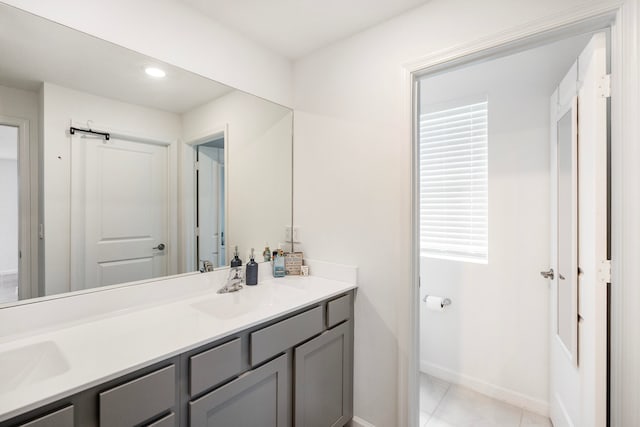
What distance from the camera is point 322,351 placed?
1603mm

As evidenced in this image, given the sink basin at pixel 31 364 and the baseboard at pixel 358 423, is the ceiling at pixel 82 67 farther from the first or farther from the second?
the baseboard at pixel 358 423

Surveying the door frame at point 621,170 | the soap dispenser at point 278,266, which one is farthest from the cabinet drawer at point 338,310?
the door frame at point 621,170

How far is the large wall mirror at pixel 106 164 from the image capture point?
3.84 ft

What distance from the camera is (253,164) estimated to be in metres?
2.02

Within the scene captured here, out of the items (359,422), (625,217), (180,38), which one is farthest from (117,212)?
(625,217)

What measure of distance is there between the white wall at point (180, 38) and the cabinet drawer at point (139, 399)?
1.43 meters

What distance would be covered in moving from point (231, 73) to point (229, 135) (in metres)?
0.37

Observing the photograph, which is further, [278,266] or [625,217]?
[278,266]

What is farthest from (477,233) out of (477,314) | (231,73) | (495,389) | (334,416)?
(231,73)

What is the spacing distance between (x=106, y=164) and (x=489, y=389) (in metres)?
2.78

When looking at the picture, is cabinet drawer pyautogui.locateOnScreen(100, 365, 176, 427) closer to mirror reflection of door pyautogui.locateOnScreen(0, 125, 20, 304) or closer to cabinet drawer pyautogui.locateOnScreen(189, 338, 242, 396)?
cabinet drawer pyautogui.locateOnScreen(189, 338, 242, 396)

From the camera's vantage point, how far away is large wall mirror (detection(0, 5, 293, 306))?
1.17 meters

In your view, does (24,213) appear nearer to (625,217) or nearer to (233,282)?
(233,282)

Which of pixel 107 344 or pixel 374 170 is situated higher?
pixel 374 170
